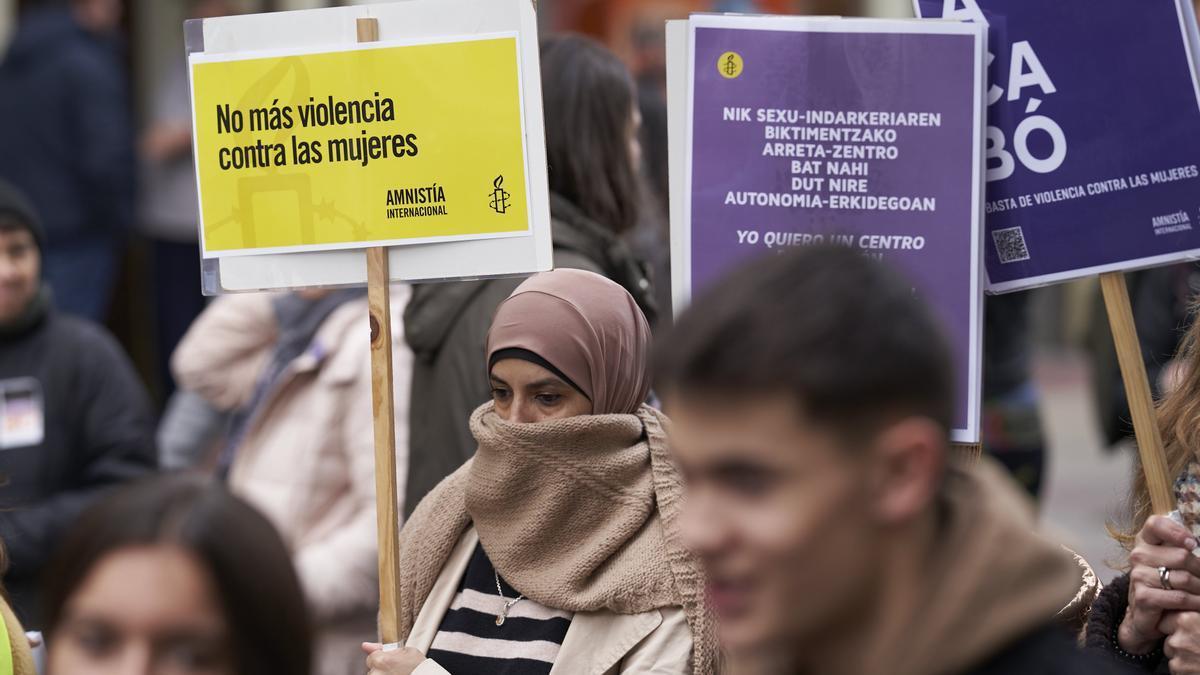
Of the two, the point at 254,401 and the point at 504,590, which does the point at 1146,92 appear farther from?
the point at 254,401

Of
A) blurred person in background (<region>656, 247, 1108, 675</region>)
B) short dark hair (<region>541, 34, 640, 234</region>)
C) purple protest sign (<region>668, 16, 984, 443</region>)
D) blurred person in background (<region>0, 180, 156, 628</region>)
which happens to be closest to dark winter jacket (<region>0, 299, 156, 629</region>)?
blurred person in background (<region>0, 180, 156, 628</region>)

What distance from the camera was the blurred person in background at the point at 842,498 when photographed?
173cm

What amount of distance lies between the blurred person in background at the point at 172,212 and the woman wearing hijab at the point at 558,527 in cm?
651

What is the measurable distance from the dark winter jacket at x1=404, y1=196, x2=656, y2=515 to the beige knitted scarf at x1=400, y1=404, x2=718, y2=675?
802 millimetres

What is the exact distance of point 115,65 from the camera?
29.9 feet

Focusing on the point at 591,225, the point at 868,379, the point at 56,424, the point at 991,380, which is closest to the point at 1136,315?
the point at 991,380

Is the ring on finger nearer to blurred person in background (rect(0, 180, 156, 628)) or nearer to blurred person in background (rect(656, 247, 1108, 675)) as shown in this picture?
blurred person in background (rect(656, 247, 1108, 675))

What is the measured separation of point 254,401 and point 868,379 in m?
3.72

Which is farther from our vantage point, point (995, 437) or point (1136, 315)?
point (995, 437)

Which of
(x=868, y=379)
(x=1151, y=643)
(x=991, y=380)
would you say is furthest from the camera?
(x=991, y=380)

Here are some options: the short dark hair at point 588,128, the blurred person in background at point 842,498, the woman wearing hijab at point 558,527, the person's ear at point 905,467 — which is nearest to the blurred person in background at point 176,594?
the blurred person in background at point 842,498

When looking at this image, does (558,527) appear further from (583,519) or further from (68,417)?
(68,417)

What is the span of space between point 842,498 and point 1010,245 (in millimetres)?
1752

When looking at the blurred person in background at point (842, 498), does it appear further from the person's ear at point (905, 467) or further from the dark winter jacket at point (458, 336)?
the dark winter jacket at point (458, 336)
